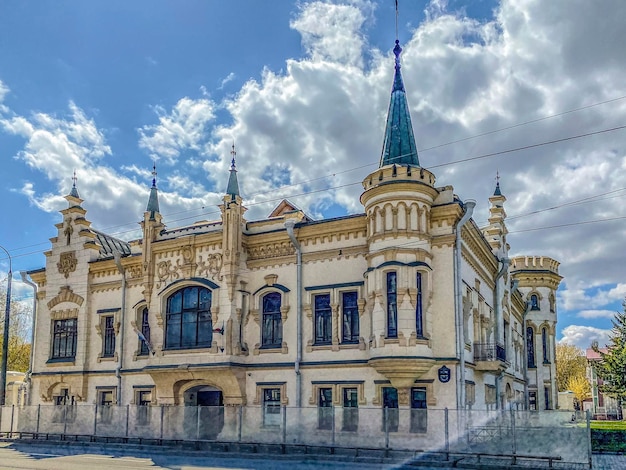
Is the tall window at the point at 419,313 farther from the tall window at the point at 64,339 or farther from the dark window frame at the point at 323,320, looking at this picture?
the tall window at the point at 64,339

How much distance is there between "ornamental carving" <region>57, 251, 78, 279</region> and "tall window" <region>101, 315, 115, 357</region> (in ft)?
10.5

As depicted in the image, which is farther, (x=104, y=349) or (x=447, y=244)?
(x=104, y=349)

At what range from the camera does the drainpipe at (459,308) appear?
21.9 meters

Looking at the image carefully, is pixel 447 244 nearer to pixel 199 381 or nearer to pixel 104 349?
pixel 199 381

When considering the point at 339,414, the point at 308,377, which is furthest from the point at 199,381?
the point at 339,414

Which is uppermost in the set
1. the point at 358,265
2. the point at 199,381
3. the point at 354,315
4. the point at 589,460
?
the point at 358,265

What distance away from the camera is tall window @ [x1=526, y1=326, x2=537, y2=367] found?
44719 millimetres

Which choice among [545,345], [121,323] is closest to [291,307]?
[121,323]

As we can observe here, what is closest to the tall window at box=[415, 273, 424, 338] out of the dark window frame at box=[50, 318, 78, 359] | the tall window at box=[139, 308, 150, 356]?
the tall window at box=[139, 308, 150, 356]

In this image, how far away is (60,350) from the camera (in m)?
31.4

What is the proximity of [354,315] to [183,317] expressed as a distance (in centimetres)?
737

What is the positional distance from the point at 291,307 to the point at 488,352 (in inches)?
318

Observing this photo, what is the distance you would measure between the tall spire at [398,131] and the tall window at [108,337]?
14.4 m

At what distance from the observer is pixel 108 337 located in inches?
1189
